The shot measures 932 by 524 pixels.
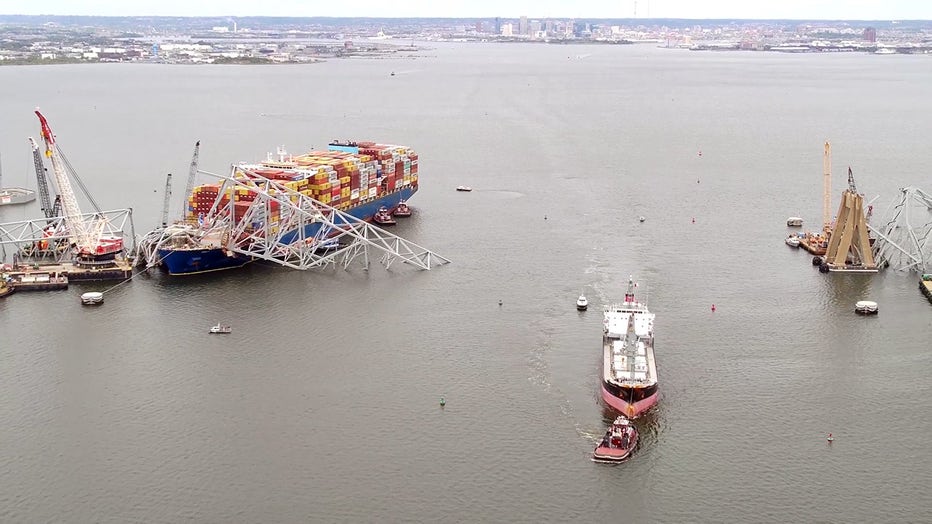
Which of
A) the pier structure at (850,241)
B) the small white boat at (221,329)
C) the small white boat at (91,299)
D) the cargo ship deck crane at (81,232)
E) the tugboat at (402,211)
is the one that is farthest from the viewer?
the tugboat at (402,211)

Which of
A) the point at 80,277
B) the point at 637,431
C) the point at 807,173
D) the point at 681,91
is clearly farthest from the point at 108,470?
the point at 681,91

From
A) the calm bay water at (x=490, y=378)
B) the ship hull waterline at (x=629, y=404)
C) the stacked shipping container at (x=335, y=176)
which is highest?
the stacked shipping container at (x=335, y=176)

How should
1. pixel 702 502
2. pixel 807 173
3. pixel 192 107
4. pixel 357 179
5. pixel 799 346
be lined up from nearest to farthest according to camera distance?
pixel 702 502, pixel 799 346, pixel 357 179, pixel 807 173, pixel 192 107

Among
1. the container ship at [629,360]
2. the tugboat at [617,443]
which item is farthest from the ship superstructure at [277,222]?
the tugboat at [617,443]

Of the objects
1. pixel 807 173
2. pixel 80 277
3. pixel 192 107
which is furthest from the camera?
pixel 192 107

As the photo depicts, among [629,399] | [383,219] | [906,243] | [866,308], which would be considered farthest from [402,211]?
[629,399]

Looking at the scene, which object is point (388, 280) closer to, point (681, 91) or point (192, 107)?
point (192, 107)

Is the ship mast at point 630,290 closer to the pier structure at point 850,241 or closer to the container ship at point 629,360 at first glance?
the container ship at point 629,360
